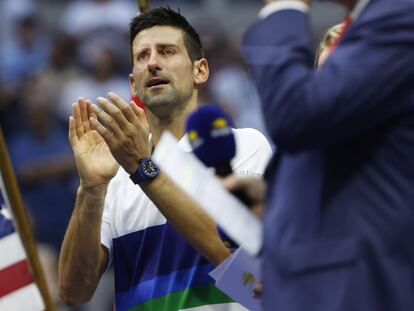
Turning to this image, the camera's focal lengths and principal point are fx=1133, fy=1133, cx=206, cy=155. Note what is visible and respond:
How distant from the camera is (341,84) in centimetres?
220

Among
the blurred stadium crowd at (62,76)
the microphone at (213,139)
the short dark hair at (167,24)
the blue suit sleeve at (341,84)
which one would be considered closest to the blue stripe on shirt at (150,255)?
the short dark hair at (167,24)

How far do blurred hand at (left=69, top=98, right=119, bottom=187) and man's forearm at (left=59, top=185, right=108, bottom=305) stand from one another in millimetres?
42

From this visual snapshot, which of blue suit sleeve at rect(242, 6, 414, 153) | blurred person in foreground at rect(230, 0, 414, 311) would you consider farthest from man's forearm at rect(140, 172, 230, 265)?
blue suit sleeve at rect(242, 6, 414, 153)

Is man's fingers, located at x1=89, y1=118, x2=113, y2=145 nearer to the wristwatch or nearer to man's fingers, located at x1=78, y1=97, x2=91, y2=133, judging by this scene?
the wristwatch

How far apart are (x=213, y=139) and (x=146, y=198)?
143 cm

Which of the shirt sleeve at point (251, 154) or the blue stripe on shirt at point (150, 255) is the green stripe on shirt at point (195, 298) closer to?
the blue stripe on shirt at point (150, 255)

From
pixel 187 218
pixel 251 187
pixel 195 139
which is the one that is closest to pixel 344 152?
pixel 251 187

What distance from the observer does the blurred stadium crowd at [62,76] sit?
8172mm

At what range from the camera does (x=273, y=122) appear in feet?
7.40

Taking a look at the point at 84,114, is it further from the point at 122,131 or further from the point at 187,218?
the point at 187,218

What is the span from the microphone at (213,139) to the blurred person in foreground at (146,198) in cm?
85

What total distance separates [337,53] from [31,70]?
23.2 feet

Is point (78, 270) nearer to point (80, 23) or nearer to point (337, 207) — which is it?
point (337, 207)

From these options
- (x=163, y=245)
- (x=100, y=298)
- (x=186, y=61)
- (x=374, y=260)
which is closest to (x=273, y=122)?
(x=374, y=260)
